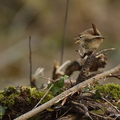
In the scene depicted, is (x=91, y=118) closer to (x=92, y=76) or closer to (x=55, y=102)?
(x=55, y=102)

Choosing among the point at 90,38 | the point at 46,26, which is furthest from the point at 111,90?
the point at 46,26

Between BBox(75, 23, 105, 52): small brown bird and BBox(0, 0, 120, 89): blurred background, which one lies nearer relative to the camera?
BBox(75, 23, 105, 52): small brown bird

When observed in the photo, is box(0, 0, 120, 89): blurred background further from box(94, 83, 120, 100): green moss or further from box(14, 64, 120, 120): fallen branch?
box(14, 64, 120, 120): fallen branch

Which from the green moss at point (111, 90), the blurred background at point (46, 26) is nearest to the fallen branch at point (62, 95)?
the green moss at point (111, 90)

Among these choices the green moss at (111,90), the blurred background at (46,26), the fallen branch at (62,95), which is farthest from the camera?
the blurred background at (46,26)

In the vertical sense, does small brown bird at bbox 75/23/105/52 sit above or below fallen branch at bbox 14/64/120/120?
above

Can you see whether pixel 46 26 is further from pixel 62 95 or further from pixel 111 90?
pixel 62 95

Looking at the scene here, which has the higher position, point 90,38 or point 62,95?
point 90,38

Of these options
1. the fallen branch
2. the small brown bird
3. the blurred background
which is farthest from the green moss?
the blurred background

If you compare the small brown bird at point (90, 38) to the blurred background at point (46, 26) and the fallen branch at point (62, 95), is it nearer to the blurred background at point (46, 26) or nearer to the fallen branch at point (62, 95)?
the fallen branch at point (62, 95)
